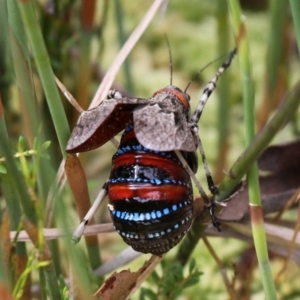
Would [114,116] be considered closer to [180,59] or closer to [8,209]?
[8,209]

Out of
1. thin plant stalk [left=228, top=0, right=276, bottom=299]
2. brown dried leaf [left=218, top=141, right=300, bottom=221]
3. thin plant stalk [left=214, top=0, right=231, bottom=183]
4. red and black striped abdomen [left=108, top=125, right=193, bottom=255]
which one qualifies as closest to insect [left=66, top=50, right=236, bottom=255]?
red and black striped abdomen [left=108, top=125, right=193, bottom=255]

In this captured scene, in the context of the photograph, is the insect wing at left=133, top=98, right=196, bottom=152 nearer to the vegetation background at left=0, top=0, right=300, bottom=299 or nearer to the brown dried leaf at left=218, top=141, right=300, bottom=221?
the vegetation background at left=0, top=0, right=300, bottom=299

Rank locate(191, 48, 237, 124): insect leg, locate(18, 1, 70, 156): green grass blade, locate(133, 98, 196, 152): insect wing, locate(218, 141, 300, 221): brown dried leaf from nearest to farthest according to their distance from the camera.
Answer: locate(18, 1, 70, 156): green grass blade, locate(133, 98, 196, 152): insect wing, locate(191, 48, 237, 124): insect leg, locate(218, 141, 300, 221): brown dried leaf

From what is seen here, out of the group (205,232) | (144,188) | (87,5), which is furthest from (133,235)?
(87,5)

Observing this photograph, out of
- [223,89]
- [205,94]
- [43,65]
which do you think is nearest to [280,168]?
[205,94]

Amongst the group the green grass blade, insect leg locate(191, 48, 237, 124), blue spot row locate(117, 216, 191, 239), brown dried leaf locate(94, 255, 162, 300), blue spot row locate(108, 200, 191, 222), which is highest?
the green grass blade
